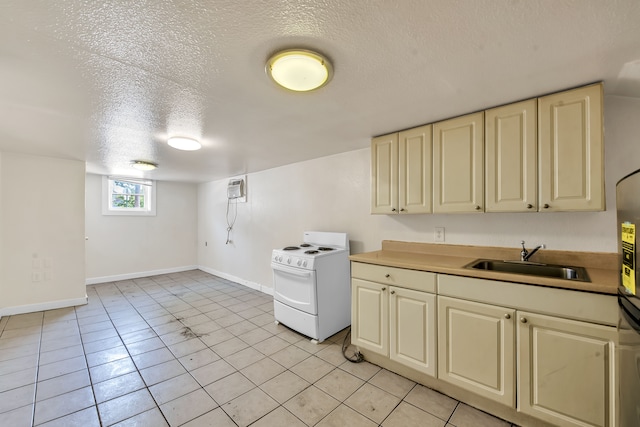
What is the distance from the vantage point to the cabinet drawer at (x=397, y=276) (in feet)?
6.17

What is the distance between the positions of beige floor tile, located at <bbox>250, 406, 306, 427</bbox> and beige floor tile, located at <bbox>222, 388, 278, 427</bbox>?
0.13 feet

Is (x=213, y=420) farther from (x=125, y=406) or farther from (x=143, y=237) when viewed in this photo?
(x=143, y=237)

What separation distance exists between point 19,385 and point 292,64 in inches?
122

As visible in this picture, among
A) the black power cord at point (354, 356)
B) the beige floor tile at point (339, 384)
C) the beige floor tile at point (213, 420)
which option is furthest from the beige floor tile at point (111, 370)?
the black power cord at point (354, 356)

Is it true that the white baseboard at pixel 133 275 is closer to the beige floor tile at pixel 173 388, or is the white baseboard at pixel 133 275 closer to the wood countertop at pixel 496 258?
the beige floor tile at pixel 173 388

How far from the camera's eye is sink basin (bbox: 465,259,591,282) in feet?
5.43

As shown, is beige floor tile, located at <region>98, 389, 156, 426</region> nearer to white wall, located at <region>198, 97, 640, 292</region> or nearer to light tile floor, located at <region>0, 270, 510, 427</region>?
light tile floor, located at <region>0, 270, 510, 427</region>

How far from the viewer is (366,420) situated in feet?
5.43

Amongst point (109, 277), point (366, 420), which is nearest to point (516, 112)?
point (366, 420)

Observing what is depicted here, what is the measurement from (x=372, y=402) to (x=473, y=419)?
636 mm

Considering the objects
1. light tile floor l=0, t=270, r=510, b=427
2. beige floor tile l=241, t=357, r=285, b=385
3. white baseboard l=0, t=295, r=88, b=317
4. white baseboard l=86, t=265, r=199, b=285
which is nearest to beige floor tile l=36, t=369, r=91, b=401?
light tile floor l=0, t=270, r=510, b=427

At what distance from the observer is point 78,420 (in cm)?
166

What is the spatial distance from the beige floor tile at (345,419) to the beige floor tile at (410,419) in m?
0.12

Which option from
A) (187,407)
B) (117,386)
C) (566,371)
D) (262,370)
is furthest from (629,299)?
(117,386)
